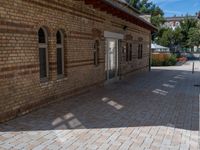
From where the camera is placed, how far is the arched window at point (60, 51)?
9.09m

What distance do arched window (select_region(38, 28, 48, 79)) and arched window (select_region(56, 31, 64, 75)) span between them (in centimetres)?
80

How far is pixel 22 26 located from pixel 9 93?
1742 millimetres

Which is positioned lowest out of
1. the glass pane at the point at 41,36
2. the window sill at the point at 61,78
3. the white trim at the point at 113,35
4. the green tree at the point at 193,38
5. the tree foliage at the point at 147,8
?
the window sill at the point at 61,78

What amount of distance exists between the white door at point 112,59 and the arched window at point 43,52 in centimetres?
604

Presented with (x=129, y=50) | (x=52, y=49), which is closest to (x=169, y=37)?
(x=129, y=50)

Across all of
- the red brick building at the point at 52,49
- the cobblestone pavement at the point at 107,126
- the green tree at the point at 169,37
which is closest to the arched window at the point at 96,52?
the red brick building at the point at 52,49

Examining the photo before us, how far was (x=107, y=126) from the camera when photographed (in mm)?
6348

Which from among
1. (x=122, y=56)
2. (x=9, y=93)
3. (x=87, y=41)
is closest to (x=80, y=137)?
(x=9, y=93)

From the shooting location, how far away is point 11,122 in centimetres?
635

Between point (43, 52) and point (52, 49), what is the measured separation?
361mm

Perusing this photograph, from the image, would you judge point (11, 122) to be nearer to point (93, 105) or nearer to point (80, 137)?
point (80, 137)

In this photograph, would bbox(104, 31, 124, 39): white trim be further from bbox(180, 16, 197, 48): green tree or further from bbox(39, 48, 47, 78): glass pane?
bbox(180, 16, 197, 48): green tree

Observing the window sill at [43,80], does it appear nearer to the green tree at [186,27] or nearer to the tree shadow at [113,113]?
the tree shadow at [113,113]

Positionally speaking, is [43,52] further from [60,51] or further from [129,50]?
[129,50]
